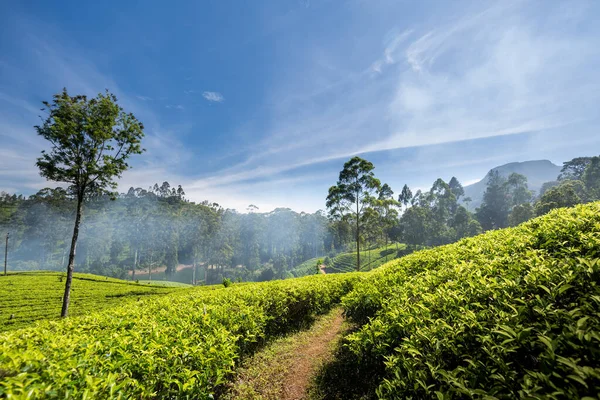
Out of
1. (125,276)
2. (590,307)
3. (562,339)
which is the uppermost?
(590,307)

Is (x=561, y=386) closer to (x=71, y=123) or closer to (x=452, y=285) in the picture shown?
(x=452, y=285)

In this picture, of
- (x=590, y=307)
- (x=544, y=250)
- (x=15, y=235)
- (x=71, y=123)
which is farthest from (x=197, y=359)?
(x=15, y=235)

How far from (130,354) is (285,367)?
3473 mm

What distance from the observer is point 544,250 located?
2.96m

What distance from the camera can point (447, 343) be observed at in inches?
84.8

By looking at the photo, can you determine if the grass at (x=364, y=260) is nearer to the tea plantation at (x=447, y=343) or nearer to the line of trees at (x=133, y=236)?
the line of trees at (x=133, y=236)

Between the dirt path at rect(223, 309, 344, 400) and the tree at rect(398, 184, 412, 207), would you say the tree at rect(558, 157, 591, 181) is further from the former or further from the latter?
the dirt path at rect(223, 309, 344, 400)

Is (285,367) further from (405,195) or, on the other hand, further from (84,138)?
(405,195)

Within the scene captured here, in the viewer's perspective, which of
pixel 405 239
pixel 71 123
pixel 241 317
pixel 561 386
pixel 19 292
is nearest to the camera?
pixel 561 386

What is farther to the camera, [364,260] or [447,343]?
[364,260]

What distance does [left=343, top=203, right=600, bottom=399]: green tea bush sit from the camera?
1455mm

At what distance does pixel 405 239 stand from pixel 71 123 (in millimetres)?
63855

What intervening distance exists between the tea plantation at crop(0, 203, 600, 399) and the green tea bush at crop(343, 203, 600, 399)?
10 mm

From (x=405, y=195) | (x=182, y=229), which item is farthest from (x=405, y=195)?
(x=182, y=229)
